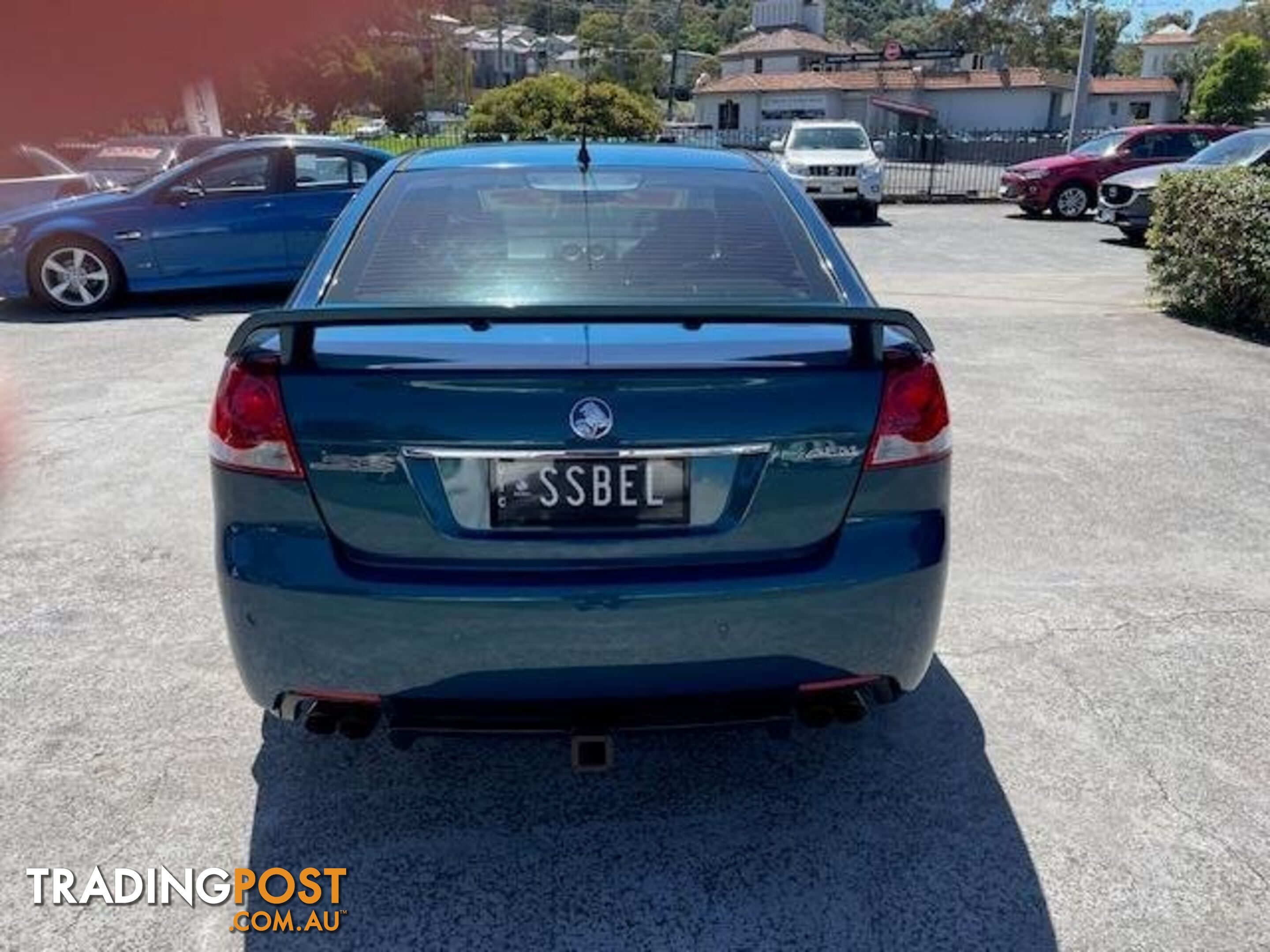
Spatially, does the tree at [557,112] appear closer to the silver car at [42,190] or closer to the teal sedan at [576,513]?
the silver car at [42,190]

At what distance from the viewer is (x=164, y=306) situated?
9.87m

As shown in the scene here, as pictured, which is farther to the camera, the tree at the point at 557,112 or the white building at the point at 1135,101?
the white building at the point at 1135,101

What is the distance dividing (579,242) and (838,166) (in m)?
16.1

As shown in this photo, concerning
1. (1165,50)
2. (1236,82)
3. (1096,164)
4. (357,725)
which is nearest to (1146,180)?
(1096,164)

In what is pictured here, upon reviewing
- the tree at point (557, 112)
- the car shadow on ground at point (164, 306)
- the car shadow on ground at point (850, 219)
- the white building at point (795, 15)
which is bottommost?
the car shadow on ground at point (850, 219)

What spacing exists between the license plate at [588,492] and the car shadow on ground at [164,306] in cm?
782

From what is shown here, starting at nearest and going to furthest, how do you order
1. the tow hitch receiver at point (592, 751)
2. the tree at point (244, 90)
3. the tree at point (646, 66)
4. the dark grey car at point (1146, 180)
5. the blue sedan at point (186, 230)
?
the tree at point (244, 90) < the tow hitch receiver at point (592, 751) < the blue sedan at point (186, 230) < the dark grey car at point (1146, 180) < the tree at point (646, 66)

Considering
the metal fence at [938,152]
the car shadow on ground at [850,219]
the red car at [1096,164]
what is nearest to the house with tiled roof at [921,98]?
the metal fence at [938,152]

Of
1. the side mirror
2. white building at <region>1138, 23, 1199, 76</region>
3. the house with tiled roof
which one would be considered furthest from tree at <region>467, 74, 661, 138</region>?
white building at <region>1138, 23, 1199, 76</region>

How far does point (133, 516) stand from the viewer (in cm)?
462

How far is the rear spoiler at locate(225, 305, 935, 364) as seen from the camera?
222cm

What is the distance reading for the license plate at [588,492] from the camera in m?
2.21

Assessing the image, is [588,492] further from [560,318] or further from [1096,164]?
[1096,164]

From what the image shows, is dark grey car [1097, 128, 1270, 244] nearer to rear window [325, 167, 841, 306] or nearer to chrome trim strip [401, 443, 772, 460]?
rear window [325, 167, 841, 306]
